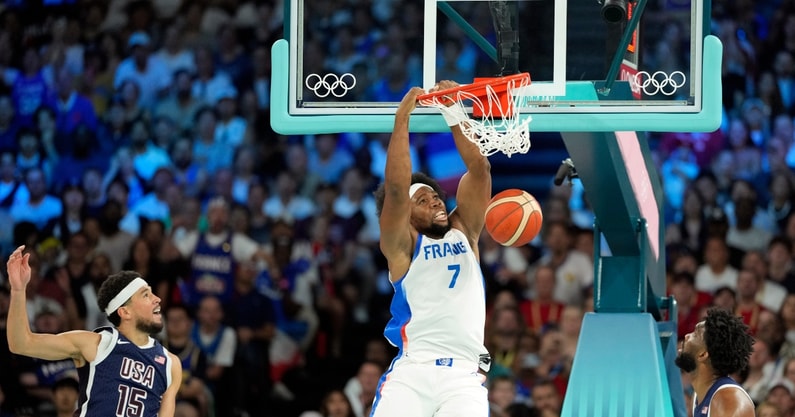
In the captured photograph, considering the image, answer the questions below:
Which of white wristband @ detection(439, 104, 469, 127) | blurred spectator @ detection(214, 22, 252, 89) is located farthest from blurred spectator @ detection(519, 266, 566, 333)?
white wristband @ detection(439, 104, 469, 127)

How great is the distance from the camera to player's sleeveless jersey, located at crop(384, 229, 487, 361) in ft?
21.8

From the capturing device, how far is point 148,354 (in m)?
7.37

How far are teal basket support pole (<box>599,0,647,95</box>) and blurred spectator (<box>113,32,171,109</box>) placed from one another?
8.46 m

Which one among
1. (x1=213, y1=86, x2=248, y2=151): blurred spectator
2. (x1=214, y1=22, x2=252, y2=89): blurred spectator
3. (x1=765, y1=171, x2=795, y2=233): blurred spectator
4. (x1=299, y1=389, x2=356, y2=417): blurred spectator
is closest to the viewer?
(x1=299, y1=389, x2=356, y2=417): blurred spectator

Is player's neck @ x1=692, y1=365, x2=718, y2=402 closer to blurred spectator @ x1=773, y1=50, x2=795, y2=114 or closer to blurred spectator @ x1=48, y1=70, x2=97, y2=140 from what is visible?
blurred spectator @ x1=773, y1=50, x2=795, y2=114

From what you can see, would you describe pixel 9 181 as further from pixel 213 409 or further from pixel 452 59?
pixel 452 59

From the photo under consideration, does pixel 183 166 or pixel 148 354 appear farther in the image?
pixel 183 166

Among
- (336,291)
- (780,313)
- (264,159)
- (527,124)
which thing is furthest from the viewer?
(264,159)

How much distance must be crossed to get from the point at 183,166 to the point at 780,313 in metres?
6.35

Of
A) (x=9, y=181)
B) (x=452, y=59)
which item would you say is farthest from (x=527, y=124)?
(x=9, y=181)

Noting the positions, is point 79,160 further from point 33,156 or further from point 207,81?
point 207,81

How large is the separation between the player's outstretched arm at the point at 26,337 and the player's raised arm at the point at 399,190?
6.15ft

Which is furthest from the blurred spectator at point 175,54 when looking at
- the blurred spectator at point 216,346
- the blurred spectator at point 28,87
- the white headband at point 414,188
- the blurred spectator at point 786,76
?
the white headband at point 414,188

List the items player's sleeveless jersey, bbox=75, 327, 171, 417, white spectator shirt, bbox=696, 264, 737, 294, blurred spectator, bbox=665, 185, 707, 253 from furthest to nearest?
blurred spectator, bbox=665, 185, 707, 253
white spectator shirt, bbox=696, 264, 737, 294
player's sleeveless jersey, bbox=75, 327, 171, 417
